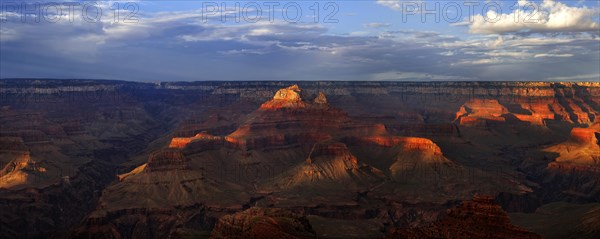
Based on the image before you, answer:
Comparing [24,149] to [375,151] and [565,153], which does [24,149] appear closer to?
[375,151]

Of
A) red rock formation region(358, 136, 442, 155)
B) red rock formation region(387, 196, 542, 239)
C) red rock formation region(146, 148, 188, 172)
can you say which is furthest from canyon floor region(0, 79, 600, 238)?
red rock formation region(387, 196, 542, 239)

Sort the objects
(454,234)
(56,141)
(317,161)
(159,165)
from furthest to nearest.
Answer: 1. (56,141)
2. (317,161)
3. (159,165)
4. (454,234)

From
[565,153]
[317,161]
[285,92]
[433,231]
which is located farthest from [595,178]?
[433,231]

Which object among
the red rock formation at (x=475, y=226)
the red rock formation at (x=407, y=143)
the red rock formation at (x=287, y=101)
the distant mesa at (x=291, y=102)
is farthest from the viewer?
the red rock formation at (x=287, y=101)

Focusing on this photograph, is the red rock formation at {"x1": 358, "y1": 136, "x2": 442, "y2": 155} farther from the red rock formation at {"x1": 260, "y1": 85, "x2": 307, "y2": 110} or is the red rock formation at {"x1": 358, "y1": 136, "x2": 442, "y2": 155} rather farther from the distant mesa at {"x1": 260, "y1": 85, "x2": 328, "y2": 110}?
the red rock formation at {"x1": 260, "y1": 85, "x2": 307, "y2": 110}

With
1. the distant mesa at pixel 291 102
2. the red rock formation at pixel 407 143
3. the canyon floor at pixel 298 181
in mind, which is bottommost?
the canyon floor at pixel 298 181

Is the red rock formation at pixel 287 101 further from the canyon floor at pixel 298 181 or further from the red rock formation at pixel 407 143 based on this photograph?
the red rock formation at pixel 407 143

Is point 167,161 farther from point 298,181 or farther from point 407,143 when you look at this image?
point 407,143

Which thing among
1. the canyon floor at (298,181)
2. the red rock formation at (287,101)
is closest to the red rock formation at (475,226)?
the canyon floor at (298,181)
